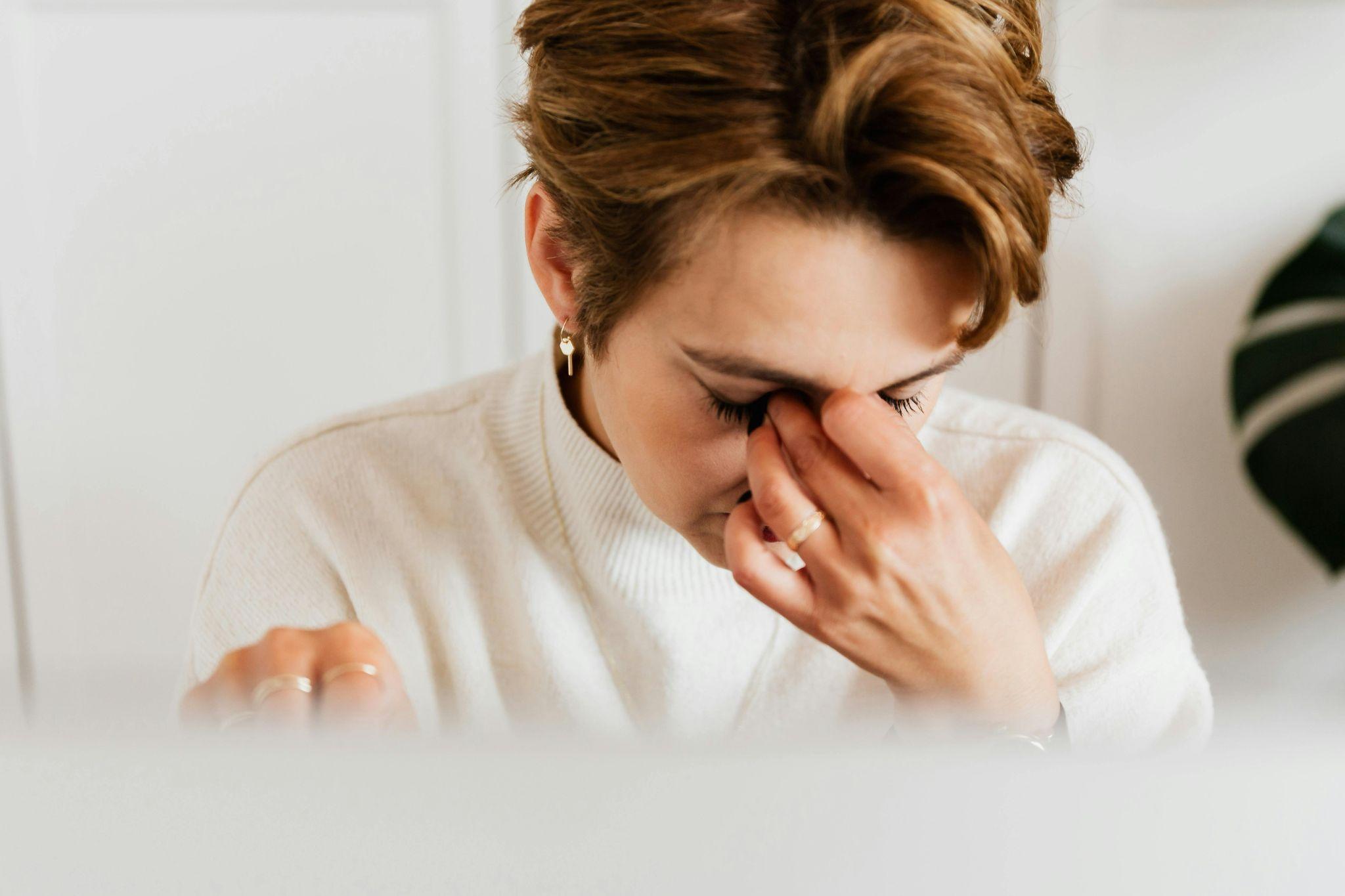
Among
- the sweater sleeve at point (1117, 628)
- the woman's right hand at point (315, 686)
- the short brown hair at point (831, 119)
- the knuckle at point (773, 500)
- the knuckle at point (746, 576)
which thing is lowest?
the sweater sleeve at point (1117, 628)

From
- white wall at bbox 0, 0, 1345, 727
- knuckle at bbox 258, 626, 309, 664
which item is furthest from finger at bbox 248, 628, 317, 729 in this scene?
white wall at bbox 0, 0, 1345, 727

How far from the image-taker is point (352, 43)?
6.16 feet

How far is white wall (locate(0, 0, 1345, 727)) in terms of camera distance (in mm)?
1879

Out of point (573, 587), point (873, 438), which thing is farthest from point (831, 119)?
point (573, 587)

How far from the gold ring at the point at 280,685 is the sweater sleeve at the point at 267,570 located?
60 cm

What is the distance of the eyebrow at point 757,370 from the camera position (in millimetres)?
801

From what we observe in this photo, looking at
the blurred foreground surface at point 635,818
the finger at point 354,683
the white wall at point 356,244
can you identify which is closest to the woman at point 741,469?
the finger at point 354,683

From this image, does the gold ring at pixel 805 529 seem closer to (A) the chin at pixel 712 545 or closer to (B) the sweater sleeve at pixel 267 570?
(A) the chin at pixel 712 545

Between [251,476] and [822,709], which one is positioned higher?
[251,476]

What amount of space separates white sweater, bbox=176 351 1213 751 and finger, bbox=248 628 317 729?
0.57 meters

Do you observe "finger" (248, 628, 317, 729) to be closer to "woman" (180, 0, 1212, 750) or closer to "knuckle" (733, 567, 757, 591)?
"woman" (180, 0, 1212, 750)

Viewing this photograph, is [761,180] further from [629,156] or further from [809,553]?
[809,553]

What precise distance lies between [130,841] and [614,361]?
28.3 inches

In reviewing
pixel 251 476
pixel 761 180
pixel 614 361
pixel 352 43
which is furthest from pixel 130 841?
pixel 352 43
